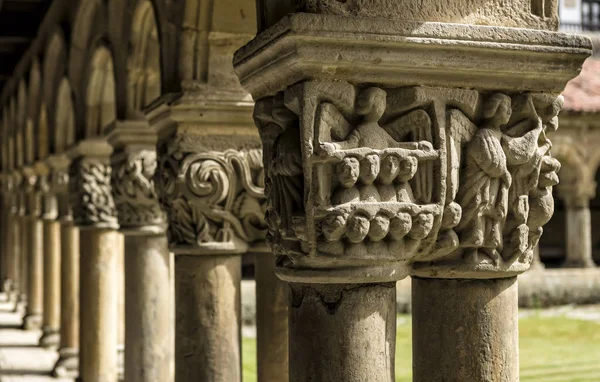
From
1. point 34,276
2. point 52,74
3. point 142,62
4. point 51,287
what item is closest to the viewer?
point 142,62

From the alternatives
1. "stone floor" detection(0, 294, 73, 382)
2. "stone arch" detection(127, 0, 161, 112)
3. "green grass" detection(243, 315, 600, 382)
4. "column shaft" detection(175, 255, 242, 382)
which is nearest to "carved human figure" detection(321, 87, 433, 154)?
"column shaft" detection(175, 255, 242, 382)

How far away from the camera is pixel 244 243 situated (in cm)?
445

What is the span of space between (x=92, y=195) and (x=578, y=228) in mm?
13240

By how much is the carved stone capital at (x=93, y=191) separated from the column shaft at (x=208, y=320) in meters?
3.53

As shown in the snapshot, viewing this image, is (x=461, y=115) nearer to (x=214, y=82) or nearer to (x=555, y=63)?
(x=555, y=63)

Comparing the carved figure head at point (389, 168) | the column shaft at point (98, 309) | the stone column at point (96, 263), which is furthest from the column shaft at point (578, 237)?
the carved figure head at point (389, 168)

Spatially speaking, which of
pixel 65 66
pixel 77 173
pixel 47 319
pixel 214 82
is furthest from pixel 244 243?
pixel 47 319

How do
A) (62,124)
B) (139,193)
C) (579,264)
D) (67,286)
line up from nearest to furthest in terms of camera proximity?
(139,193) → (67,286) → (62,124) → (579,264)

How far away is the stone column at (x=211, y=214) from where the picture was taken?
14.3 ft

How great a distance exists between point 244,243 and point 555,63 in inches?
83.7

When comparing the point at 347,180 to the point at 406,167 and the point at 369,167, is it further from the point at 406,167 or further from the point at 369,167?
the point at 406,167

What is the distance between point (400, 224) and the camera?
2555mm

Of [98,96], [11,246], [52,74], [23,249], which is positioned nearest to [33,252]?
[23,249]

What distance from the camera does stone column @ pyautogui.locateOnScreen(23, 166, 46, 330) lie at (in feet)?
41.2
